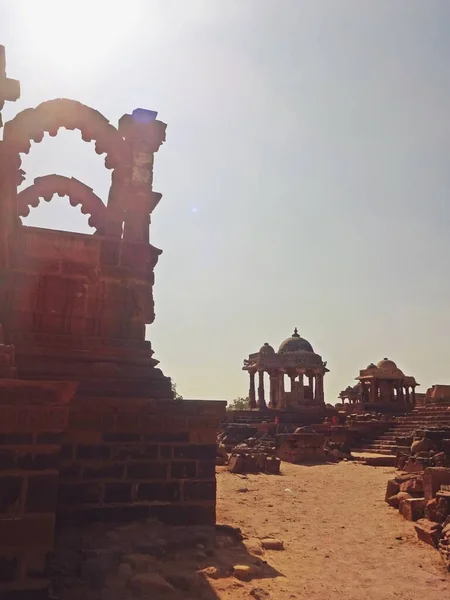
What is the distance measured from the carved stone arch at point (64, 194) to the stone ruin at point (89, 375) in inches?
5.9

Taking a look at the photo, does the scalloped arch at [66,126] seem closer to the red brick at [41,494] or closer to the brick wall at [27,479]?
the brick wall at [27,479]

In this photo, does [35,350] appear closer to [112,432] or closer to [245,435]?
[112,432]

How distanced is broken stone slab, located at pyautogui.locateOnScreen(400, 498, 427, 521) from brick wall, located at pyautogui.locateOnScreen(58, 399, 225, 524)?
3.74 meters

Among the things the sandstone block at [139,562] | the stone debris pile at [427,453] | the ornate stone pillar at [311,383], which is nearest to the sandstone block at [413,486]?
the stone debris pile at [427,453]

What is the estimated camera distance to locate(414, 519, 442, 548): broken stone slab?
6.82m

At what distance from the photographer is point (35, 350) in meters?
7.19

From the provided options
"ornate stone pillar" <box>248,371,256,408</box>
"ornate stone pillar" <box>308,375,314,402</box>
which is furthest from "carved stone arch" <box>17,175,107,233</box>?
"ornate stone pillar" <box>308,375,314,402</box>

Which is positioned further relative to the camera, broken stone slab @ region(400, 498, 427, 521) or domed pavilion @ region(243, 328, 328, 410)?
domed pavilion @ region(243, 328, 328, 410)

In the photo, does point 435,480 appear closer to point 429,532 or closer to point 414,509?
point 414,509

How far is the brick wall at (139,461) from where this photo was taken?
6086mm

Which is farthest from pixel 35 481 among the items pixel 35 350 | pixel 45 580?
pixel 35 350

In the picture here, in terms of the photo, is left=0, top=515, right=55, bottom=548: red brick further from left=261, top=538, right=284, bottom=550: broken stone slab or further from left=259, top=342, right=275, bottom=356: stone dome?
left=259, top=342, right=275, bottom=356: stone dome

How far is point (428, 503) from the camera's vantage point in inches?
316

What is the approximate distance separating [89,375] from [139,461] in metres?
1.45
